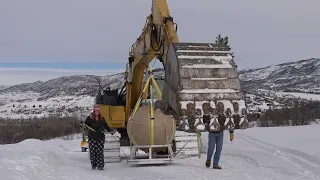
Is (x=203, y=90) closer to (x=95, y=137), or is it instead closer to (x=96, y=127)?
(x=96, y=127)

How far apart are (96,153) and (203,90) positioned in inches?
192

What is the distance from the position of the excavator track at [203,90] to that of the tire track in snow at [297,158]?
3167 millimetres

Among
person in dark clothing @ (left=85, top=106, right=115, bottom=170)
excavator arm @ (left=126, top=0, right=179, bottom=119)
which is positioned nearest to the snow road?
person in dark clothing @ (left=85, top=106, right=115, bottom=170)

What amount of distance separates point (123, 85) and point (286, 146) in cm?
627

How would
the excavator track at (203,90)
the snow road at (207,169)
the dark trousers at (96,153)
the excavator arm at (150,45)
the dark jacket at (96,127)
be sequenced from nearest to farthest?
the excavator track at (203,90) → the snow road at (207,169) → the excavator arm at (150,45) → the dark trousers at (96,153) → the dark jacket at (96,127)

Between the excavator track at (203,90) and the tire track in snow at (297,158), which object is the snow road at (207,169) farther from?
the excavator track at (203,90)

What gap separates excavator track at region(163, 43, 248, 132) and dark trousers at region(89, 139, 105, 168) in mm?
4042

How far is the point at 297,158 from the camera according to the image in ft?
37.3

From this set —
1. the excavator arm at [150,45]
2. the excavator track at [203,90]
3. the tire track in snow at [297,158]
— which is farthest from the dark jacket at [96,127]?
the tire track in snow at [297,158]

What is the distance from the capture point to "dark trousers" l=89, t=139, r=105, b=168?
1095 cm

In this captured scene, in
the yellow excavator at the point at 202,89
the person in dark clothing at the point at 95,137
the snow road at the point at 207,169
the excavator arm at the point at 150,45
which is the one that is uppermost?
the excavator arm at the point at 150,45

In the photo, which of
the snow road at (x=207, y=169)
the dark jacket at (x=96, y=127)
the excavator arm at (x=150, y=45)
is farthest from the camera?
the dark jacket at (x=96, y=127)

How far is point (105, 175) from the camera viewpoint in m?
9.77

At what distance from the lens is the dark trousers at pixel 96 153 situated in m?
11.0
